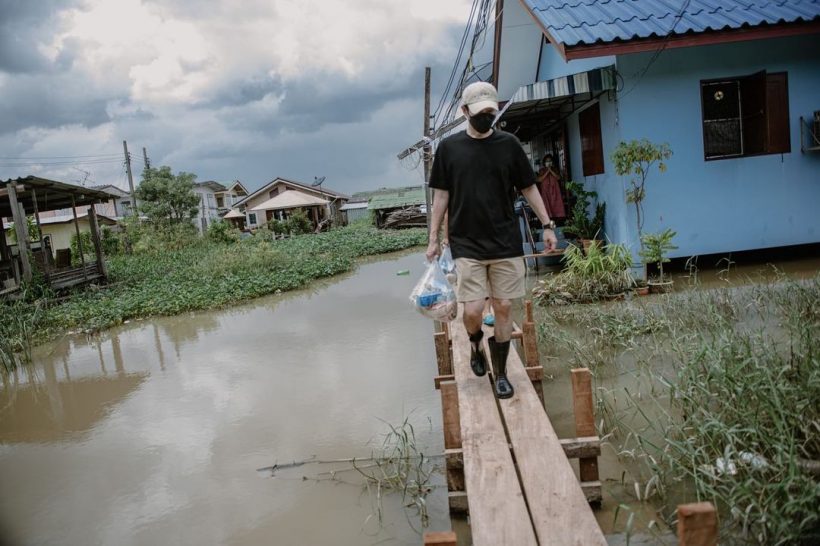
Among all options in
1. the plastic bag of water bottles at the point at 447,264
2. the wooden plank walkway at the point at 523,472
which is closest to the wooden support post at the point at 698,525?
the wooden plank walkway at the point at 523,472

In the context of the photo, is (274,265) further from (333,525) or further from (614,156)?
(333,525)

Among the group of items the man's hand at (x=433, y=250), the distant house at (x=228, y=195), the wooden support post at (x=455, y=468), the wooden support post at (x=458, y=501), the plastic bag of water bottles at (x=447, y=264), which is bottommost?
the wooden support post at (x=458, y=501)

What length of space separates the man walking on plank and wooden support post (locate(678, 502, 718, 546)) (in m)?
2.13

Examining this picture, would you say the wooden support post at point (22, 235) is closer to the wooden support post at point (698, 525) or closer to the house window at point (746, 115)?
the house window at point (746, 115)

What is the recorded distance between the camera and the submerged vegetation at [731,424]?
2.63 metres

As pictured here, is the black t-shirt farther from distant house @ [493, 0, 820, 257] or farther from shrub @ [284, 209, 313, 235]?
shrub @ [284, 209, 313, 235]

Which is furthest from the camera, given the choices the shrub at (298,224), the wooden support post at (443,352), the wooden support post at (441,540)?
the shrub at (298,224)

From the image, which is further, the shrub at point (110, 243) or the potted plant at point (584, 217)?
the shrub at point (110, 243)

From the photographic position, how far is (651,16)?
845 cm

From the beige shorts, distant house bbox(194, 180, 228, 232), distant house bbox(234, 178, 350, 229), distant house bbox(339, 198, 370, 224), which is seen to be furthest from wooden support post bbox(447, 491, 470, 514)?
distant house bbox(339, 198, 370, 224)

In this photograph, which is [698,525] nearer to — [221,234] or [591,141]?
[591,141]

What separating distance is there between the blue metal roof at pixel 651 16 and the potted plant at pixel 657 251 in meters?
2.67

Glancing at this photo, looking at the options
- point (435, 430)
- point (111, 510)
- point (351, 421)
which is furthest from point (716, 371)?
point (111, 510)

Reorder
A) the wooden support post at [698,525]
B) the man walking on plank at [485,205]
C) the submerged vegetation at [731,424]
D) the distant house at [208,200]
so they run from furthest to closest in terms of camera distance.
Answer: the distant house at [208,200]
the man walking on plank at [485,205]
the submerged vegetation at [731,424]
the wooden support post at [698,525]
